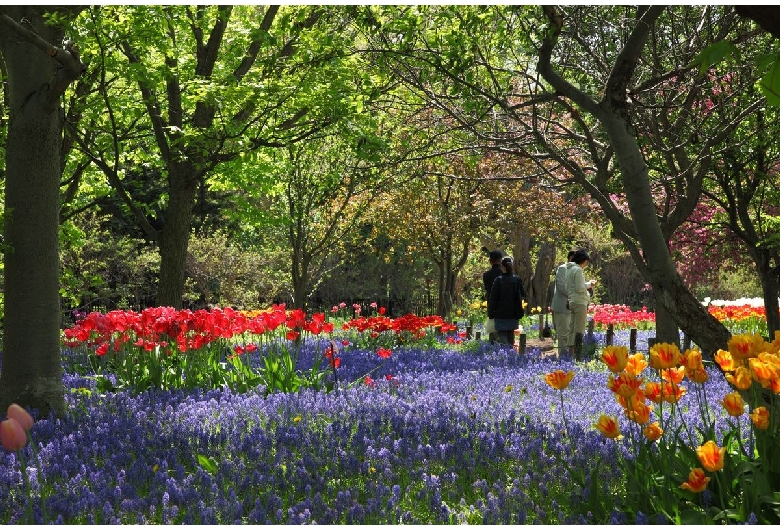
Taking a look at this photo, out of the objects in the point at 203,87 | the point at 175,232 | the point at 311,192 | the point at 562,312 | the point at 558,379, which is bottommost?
the point at 558,379

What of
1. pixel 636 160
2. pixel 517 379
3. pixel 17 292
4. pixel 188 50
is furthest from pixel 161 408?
pixel 188 50

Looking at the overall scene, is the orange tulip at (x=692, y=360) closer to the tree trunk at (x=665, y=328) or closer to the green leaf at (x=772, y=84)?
the green leaf at (x=772, y=84)

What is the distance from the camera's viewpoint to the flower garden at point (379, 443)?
12.0 feet

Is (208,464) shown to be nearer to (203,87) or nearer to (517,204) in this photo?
(203,87)

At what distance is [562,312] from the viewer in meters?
12.7

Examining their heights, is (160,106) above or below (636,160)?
above

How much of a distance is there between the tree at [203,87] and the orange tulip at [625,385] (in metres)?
4.86

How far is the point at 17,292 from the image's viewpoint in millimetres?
6168

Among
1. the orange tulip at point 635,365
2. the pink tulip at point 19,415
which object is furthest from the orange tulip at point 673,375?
the pink tulip at point 19,415

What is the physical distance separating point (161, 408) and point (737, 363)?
4757mm

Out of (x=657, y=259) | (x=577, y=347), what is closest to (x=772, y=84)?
(x=657, y=259)

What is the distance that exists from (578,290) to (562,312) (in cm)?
72

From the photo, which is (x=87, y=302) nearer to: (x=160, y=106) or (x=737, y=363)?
(x=160, y=106)

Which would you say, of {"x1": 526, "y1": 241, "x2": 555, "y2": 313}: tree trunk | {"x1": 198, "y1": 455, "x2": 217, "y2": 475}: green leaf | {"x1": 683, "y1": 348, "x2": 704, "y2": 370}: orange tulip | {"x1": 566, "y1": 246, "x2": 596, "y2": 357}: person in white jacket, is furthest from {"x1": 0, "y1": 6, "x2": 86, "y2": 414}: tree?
{"x1": 526, "y1": 241, "x2": 555, "y2": 313}: tree trunk
